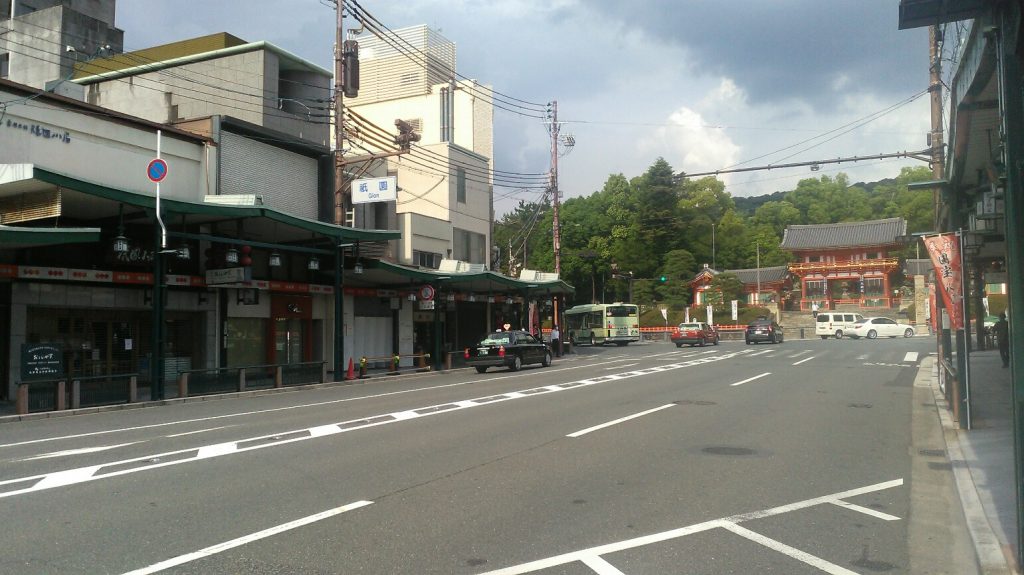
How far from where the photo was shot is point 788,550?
6.06 meters

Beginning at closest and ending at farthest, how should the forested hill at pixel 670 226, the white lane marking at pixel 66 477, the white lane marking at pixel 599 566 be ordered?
the white lane marking at pixel 599 566, the white lane marking at pixel 66 477, the forested hill at pixel 670 226

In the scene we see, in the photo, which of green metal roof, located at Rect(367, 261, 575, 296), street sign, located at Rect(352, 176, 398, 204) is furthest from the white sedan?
street sign, located at Rect(352, 176, 398, 204)

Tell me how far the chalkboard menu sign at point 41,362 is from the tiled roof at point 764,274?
67915mm

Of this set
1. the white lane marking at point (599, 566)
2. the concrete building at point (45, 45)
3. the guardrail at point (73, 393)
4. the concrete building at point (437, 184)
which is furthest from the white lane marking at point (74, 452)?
the concrete building at point (45, 45)

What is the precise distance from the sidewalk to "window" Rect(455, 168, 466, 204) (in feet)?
91.6

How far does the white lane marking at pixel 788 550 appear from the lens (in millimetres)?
5641

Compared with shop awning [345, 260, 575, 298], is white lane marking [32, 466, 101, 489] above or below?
below

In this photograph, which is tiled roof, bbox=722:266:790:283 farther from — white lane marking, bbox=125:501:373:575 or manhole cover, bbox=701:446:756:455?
white lane marking, bbox=125:501:373:575

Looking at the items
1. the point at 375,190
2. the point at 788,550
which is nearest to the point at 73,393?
the point at 375,190

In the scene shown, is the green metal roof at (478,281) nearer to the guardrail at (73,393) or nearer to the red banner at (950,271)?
the guardrail at (73,393)

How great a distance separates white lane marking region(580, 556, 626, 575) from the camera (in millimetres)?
5414

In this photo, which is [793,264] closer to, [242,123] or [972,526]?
[242,123]

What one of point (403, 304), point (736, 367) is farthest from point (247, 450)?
point (403, 304)

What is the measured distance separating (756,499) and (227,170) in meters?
23.3
